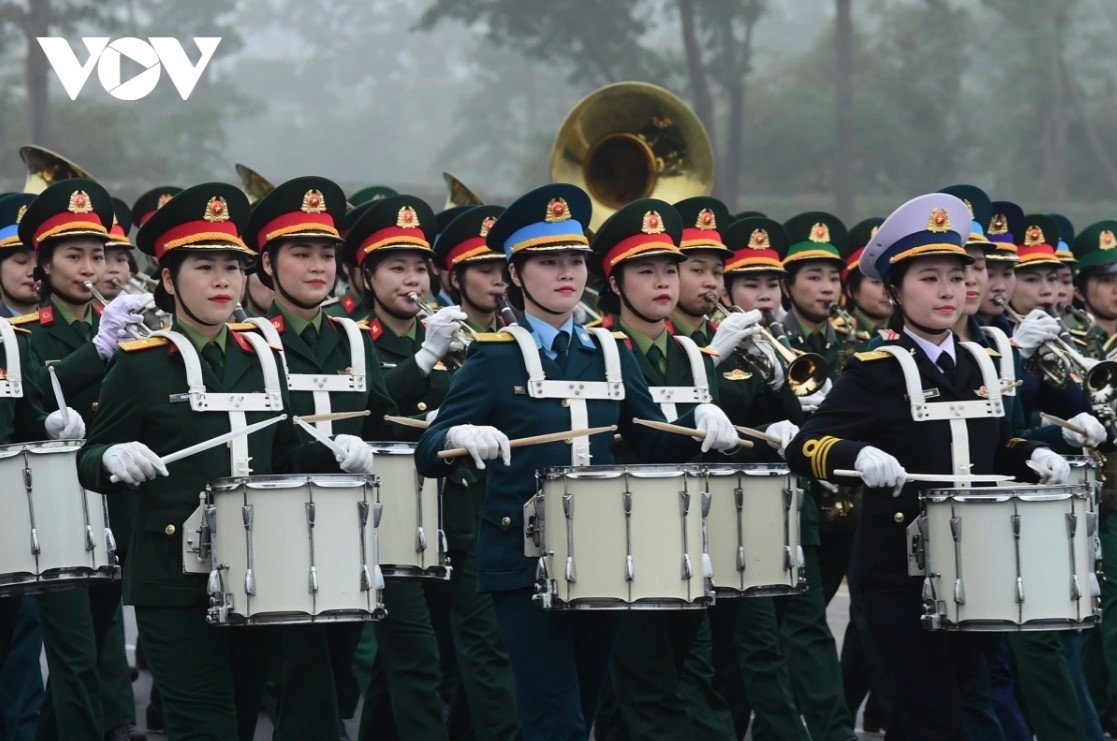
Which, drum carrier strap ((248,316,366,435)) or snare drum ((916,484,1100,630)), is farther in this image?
drum carrier strap ((248,316,366,435))

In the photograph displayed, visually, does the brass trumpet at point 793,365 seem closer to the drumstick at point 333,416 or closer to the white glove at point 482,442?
the drumstick at point 333,416

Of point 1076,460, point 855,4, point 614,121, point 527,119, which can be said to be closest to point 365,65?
point 527,119

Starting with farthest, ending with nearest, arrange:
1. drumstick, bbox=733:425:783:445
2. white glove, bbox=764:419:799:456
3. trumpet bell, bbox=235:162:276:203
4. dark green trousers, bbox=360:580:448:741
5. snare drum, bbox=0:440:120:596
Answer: trumpet bell, bbox=235:162:276:203 → white glove, bbox=764:419:799:456 → drumstick, bbox=733:425:783:445 → dark green trousers, bbox=360:580:448:741 → snare drum, bbox=0:440:120:596

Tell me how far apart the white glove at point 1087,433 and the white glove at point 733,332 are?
1344mm

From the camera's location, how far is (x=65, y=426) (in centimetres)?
852

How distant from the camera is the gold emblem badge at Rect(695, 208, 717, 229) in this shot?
408 inches

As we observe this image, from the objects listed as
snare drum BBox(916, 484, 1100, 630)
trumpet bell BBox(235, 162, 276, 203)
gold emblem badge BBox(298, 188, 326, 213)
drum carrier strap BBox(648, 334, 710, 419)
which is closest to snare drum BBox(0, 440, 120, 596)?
gold emblem badge BBox(298, 188, 326, 213)

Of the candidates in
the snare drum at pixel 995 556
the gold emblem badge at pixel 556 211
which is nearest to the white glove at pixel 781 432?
the gold emblem badge at pixel 556 211

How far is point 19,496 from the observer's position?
316 inches

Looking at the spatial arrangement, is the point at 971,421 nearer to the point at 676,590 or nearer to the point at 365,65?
the point at 676,590

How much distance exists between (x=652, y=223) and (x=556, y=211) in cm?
91

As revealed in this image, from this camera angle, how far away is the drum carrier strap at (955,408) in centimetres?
742

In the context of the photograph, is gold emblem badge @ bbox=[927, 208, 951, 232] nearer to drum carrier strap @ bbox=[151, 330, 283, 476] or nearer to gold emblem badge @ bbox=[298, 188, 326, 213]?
drum carrier strap @ bbox=[151, 330, 283, 476]

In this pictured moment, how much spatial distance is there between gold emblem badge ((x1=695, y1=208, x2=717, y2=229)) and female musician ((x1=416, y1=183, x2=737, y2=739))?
2.54 meters
